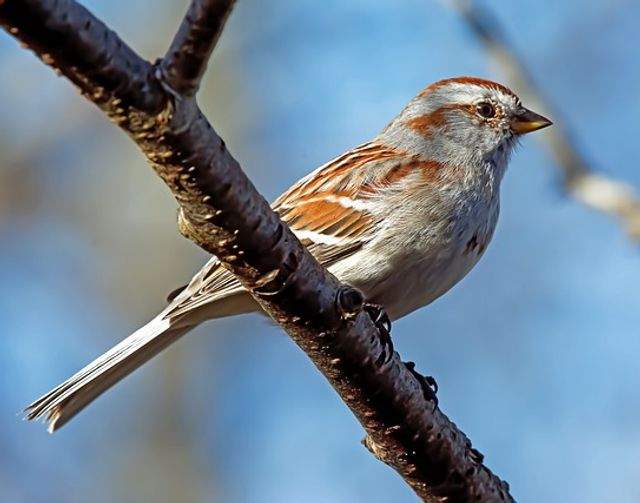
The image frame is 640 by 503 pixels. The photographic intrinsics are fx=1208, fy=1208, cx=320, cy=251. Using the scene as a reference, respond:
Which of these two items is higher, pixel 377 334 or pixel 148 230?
pixel 148 230

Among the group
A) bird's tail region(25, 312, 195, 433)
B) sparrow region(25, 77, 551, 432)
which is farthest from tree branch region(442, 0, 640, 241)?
bird's tail region(25, 312, 195, 433)

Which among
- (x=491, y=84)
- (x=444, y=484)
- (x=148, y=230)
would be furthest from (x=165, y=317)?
(x=148, y=230)

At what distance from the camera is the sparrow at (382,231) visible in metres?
4.03

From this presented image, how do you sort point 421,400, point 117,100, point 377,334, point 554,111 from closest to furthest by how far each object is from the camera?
1. point 117,100
2. point 377,334
3. point 421,400
4. point 554,111

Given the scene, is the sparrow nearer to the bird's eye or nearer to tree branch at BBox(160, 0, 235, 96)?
the bird's eye

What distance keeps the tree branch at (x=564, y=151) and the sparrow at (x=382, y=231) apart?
1.39 ft

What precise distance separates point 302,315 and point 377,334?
0.26 meters

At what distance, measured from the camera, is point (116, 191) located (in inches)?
352

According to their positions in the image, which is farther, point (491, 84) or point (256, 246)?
point (491, 84)

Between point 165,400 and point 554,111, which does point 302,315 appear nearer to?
point 554,111

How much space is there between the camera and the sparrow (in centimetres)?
403

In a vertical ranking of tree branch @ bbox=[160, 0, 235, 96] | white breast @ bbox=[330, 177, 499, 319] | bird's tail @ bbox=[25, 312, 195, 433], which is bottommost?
tree branch @ bbox=[160, 0, 235, 96]

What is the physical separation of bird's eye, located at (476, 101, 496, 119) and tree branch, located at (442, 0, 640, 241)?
779 millimetres

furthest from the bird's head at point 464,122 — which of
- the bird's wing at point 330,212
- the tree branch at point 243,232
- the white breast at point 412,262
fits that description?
the tree branch at point 243,232
